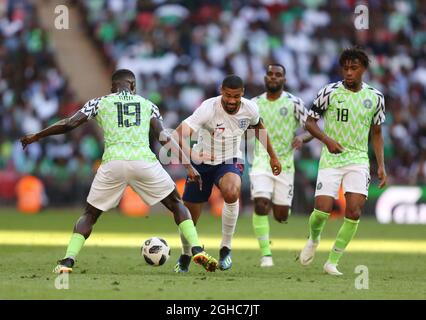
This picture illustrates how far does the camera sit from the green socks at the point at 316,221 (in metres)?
14.8

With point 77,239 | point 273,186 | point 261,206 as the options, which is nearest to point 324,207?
point 261,206

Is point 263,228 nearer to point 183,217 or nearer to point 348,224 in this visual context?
point 348,224

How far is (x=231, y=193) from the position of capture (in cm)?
1435

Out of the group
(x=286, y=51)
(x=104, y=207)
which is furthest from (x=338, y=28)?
(x=104, y=207)

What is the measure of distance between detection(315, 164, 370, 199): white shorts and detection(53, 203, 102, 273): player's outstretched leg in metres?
2.96

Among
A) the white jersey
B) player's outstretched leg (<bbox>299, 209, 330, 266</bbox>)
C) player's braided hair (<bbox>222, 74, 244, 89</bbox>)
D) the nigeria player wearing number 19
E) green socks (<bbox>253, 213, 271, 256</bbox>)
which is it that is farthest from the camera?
green socks (<bbox>253, 213, 271, 256</bbox>)

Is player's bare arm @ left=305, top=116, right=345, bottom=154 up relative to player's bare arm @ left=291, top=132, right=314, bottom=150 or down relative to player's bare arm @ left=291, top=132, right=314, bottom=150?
down

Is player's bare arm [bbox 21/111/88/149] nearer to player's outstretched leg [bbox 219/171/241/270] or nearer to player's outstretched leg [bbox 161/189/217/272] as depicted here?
player's outstretched leg [bbox 161/189/217/272]

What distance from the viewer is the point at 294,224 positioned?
1011 inches

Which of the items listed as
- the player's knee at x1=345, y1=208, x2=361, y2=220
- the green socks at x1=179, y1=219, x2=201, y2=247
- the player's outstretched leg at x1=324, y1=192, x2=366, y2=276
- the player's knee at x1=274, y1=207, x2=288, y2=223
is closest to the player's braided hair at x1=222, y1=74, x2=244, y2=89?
the green socks at x1=179, y1=219, x2=201, y2=247

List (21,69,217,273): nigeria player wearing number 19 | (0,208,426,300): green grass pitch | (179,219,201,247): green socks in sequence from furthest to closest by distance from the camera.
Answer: (179,219,201,247): green socks → (21,69,217,273): nigeria player wearing number 19 → (0,208,426,300): green grass pitch

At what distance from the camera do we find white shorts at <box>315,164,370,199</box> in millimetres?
14344

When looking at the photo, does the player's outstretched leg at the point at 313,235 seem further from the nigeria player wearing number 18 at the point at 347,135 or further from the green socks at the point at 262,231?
the green socks at the point at 262,231
